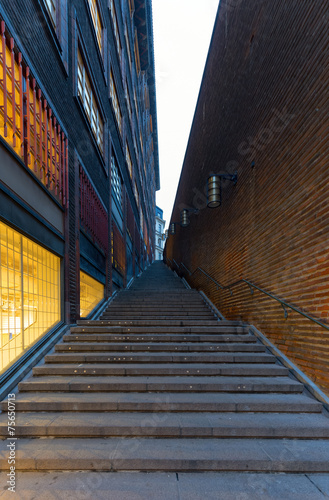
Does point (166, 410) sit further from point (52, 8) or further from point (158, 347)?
point (52, 8)

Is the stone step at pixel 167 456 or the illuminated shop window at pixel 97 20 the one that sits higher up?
the illuminated shop window at pixel 97 20

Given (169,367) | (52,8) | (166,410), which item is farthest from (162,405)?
(52,8)

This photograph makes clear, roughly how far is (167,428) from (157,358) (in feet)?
5.69

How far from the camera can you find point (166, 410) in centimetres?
381

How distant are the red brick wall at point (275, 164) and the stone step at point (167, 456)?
4.32 feet

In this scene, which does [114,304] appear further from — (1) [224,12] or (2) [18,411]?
(1) [224,12]

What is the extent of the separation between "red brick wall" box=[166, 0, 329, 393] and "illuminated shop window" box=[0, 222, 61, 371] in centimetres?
474

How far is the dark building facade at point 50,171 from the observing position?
4.38 m

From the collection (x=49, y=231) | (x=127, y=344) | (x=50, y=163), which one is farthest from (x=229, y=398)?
(x=50, y=163)

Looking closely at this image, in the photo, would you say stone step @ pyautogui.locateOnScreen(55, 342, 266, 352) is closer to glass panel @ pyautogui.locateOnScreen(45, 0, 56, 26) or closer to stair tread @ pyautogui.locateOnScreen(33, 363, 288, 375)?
stair tread @ pyautogui.locateOnScreen(33, 363, 288, 375)

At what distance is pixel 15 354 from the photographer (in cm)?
447

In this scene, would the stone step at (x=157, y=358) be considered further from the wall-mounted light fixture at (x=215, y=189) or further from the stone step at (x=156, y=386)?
the wall-mounted light fixture at (x=215, y=189)

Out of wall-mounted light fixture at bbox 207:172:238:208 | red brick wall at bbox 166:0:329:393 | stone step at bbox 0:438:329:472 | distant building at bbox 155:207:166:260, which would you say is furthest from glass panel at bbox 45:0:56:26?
distant building at bbox 155:207:166:260

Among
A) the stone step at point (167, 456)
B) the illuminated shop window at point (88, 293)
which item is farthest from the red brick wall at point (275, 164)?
the illuminated shop window at point (88, 293)
